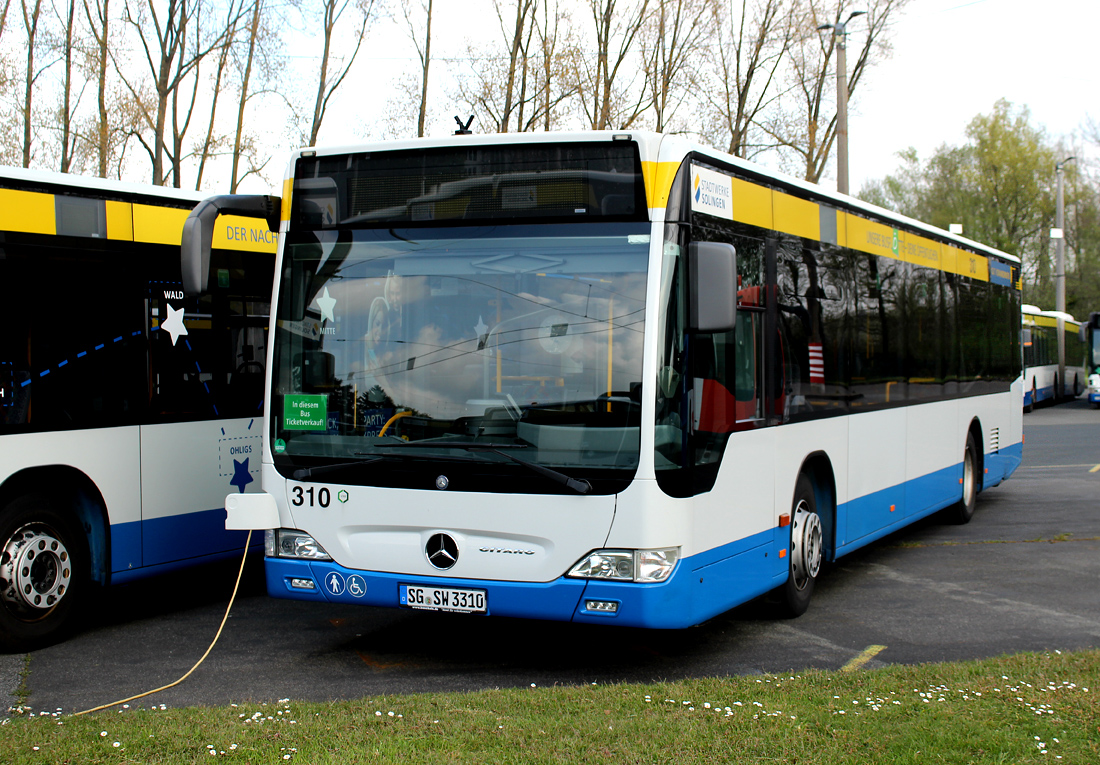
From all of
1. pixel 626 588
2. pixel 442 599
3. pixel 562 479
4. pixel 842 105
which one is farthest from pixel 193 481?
pixel 842 105

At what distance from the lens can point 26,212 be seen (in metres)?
6.86

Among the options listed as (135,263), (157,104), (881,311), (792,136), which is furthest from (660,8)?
(135,263)

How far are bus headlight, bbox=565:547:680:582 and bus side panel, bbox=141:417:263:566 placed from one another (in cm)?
332

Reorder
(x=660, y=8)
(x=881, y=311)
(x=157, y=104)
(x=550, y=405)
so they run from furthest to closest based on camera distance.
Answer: (x=660, y=8)
(x=157, y=104)
(x=881, y=311)
(x=550, y=405)

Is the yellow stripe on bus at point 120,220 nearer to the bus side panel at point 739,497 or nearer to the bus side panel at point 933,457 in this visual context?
the bus side panel at point 739,497

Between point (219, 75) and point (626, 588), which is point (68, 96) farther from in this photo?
point (626, 588)

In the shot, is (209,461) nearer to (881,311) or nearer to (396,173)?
(396,173)

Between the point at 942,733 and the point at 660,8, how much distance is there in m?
24.5

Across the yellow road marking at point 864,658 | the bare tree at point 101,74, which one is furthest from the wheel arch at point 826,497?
the bare tree at point 101,74

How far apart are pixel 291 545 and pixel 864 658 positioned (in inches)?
131

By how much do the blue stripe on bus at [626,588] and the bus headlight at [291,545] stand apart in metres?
0.04

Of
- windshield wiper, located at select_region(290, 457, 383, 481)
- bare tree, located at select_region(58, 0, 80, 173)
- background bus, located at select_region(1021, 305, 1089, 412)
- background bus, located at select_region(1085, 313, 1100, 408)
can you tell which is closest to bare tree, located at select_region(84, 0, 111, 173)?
bare tree, located at select_region(58, 0, 80, 173)

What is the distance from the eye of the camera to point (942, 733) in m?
4.88

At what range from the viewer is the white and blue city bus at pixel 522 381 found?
571 cm
